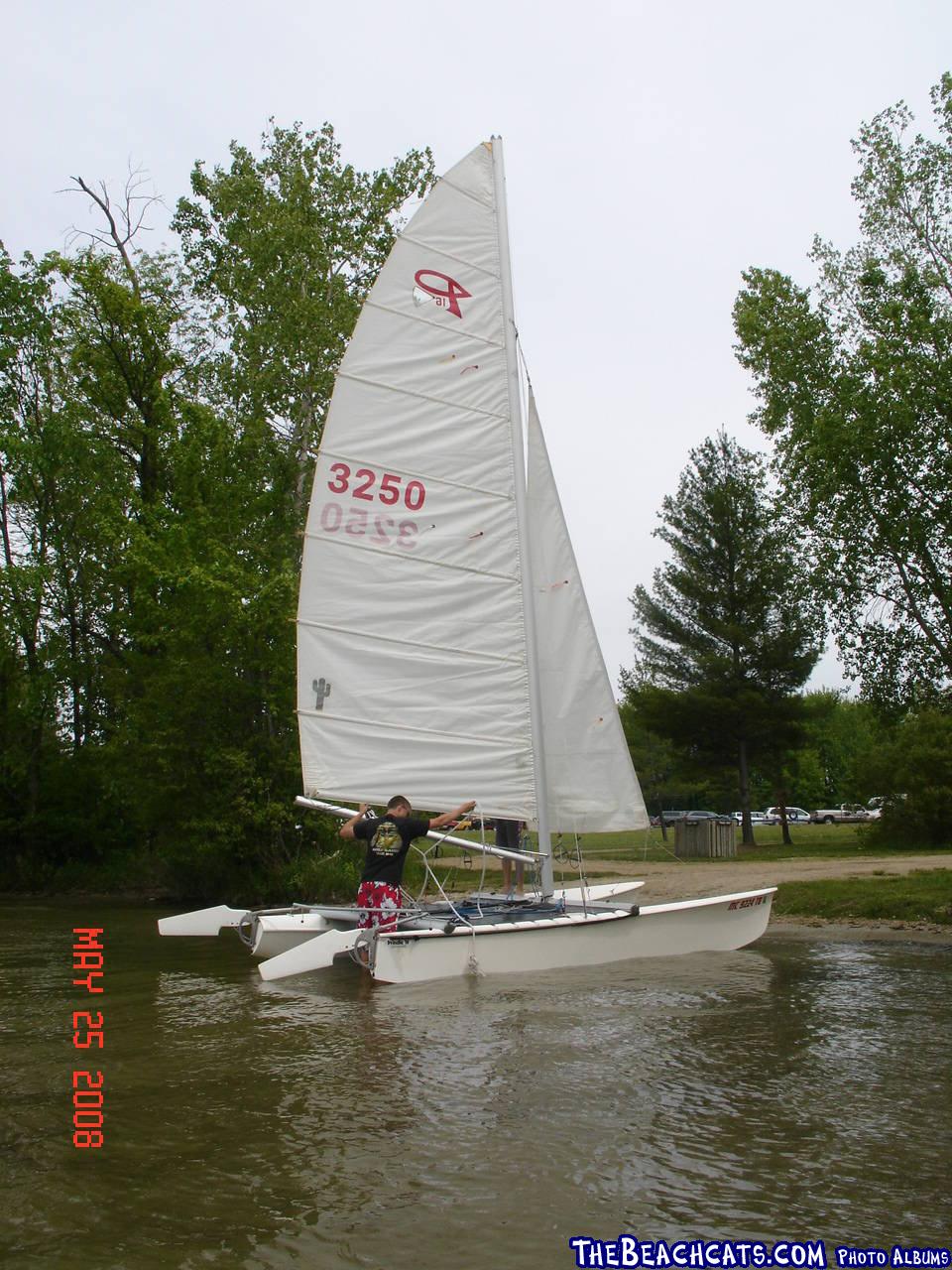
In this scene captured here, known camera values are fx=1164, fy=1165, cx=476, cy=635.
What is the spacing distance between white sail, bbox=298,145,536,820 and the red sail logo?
2cm

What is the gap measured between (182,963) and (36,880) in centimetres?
1756

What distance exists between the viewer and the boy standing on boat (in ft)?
38.9

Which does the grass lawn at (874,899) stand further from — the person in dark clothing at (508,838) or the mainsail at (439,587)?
the mainsail at (439,587)

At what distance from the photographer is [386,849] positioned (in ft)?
39.2

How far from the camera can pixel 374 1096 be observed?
23.6 feet

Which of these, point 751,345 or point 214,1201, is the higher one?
point 751,345

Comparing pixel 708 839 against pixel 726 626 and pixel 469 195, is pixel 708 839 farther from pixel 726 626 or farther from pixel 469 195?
pixel 469 195

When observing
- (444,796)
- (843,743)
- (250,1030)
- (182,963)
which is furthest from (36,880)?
(843,743)

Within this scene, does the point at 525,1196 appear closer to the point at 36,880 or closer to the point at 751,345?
the point at 751,345

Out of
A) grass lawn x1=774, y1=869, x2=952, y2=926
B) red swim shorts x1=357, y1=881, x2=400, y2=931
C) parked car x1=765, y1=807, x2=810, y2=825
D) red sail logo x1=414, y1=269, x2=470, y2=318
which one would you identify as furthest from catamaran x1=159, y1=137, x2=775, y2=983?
parked car x1=765, y1=807, x2=810, y2=825

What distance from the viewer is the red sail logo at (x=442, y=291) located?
44.8ft
